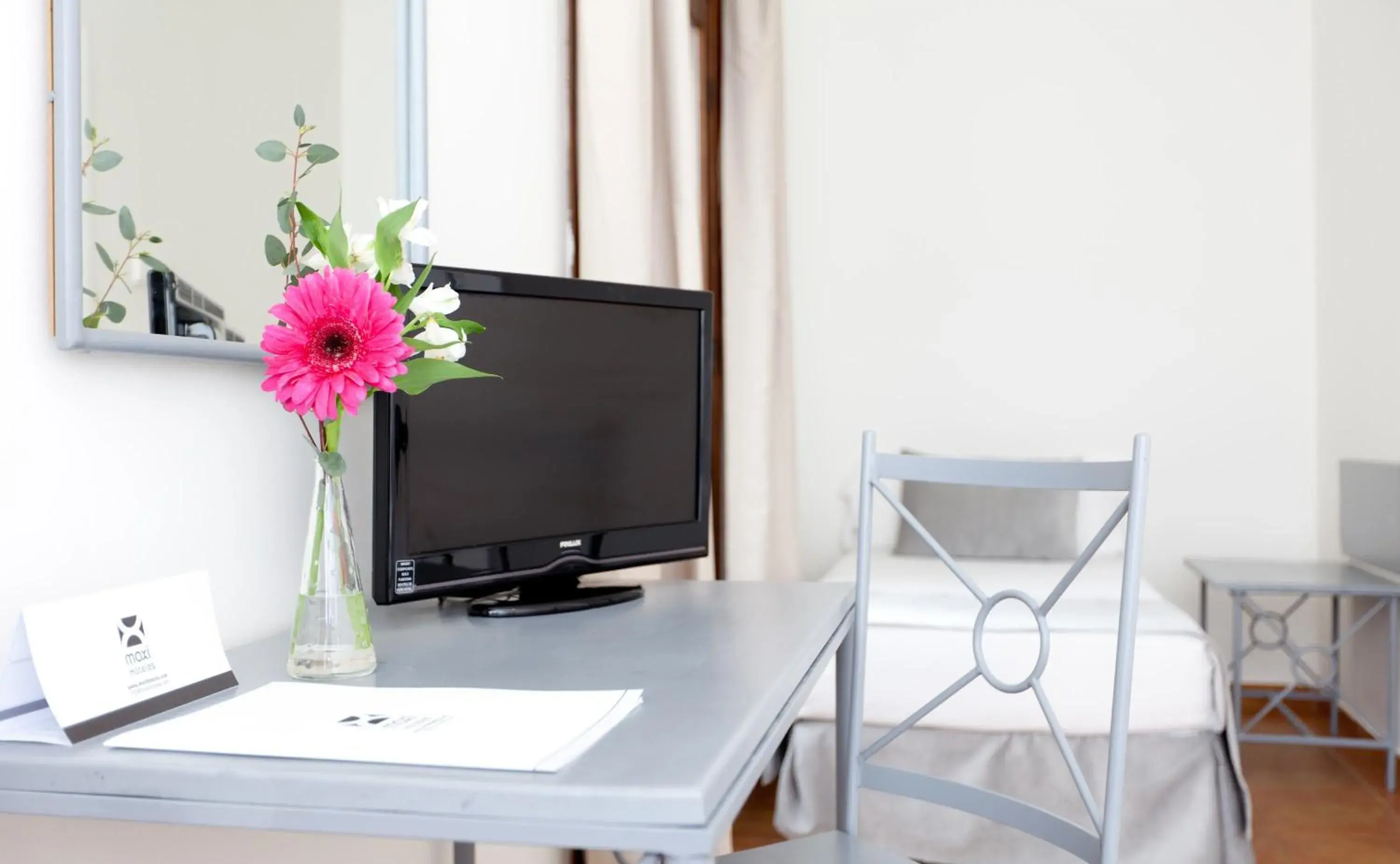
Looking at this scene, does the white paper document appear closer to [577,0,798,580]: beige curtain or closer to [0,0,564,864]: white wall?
[0,0,564,864]: white wall

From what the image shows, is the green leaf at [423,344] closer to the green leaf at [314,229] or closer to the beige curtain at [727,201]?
the green leaf at [314,229]

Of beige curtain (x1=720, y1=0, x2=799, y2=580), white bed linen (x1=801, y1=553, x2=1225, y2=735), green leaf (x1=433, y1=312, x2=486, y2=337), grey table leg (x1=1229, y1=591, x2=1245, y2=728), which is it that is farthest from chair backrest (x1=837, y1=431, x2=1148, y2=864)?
grey table leg (x1=1229, y1=591, x2=1245, y2=728)

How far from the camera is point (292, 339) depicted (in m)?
1.02

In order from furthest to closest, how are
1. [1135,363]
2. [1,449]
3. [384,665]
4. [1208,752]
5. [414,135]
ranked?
[1135,363]
[1208,752]
[414,135]
[384,665]
[1,449]

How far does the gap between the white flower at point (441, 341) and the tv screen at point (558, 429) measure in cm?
17

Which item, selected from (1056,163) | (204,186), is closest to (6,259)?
(204,186)

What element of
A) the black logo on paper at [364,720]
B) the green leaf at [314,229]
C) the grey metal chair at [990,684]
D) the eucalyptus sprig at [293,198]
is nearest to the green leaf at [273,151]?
the eucalyptus sprig at [293,198]

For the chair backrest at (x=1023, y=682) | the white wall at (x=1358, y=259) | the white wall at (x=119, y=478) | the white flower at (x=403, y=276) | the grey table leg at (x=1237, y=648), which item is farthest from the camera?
the white wall at (x=1358, y=259)

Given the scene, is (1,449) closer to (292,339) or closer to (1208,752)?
(292,339)

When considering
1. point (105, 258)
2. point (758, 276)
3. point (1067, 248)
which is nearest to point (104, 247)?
point (105, 258)

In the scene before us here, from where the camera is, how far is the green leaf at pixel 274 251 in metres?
1.28

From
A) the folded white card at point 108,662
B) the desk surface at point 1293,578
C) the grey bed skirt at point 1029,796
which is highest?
the folded white card at point 108,662

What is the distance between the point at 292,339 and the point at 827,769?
2.00 meters

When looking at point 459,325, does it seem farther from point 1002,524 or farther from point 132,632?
point 1002,524
